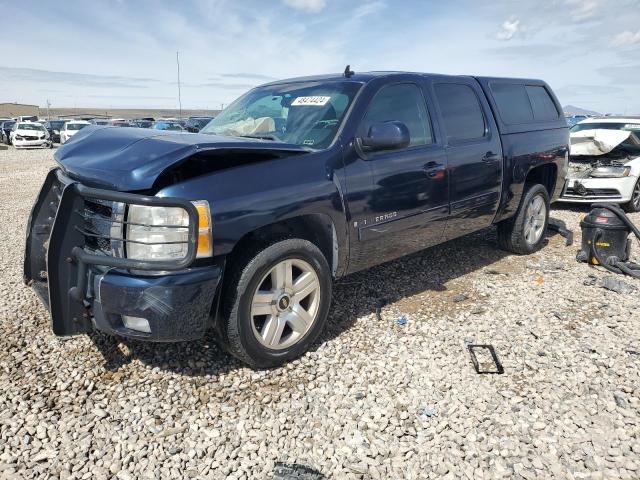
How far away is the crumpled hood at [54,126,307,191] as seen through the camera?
2732mm

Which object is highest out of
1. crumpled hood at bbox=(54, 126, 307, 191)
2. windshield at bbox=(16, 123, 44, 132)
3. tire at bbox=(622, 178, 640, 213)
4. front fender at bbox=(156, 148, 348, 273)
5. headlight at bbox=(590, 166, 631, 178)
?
windshield at bbox=(16, 123, 44, 132)

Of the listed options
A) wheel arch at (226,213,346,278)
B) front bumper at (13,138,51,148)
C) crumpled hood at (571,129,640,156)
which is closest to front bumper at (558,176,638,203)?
crumpled hood at (571,129,640,156)

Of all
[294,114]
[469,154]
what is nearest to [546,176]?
[469,154]

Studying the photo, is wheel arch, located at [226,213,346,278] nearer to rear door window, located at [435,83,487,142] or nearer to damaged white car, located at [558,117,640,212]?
rear door window, located at [435,83,487,142]

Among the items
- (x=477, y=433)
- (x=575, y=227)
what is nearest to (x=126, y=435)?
(x=477, y=433)

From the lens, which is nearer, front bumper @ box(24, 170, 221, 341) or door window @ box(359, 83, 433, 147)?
front bumper @ box(24, 170, 221, 341)

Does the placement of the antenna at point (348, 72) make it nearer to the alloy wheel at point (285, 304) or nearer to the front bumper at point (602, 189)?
the alloy wheel at point (285, 304)

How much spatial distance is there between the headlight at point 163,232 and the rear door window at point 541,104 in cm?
473

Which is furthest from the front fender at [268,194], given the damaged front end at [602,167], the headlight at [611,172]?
the headlight at [611,172]

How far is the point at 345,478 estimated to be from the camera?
7.91 feet

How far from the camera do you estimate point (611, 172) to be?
326 inches

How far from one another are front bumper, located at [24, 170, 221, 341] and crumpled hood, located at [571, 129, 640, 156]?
8.04 meters

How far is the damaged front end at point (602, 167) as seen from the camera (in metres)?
8.26

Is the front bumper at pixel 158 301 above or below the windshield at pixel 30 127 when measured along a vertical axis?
below
